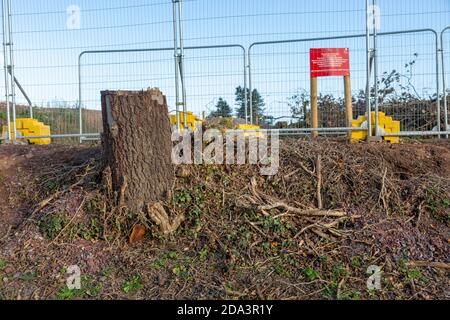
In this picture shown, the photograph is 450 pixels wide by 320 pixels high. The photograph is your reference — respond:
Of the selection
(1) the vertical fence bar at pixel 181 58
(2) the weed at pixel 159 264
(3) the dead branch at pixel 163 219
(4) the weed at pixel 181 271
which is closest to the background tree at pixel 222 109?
(1) the vertical fence bar at pixel 181 58

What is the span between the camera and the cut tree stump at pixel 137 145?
447cm

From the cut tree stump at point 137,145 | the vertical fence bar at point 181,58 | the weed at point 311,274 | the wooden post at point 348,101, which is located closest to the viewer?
the weed at point 311,274

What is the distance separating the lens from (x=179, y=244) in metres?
4.30

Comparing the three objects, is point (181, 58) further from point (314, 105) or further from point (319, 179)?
point (319, 179)

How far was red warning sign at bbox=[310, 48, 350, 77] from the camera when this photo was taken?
6.88 m

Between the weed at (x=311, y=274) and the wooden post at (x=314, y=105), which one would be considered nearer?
the weed at (x=311, y=274)

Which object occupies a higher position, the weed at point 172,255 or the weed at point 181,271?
the weed at point 172,255

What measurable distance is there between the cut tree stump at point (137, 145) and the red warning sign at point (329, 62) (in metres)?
3.29

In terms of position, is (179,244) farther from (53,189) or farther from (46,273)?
(53,189)

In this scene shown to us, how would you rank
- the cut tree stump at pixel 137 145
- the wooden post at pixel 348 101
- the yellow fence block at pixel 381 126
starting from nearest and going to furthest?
the cut tree stump at pixel 137 145 → the yellow fence block at pixel 381 126 → the wooden post at pixel 348 101

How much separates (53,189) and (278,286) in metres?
2.85

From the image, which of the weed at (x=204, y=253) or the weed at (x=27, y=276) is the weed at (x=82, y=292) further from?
the weed at (x=204, y=253)

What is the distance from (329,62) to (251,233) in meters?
3.80

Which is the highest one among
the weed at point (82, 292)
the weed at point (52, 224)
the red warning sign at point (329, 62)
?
the red warning sign at point (329, 62)
